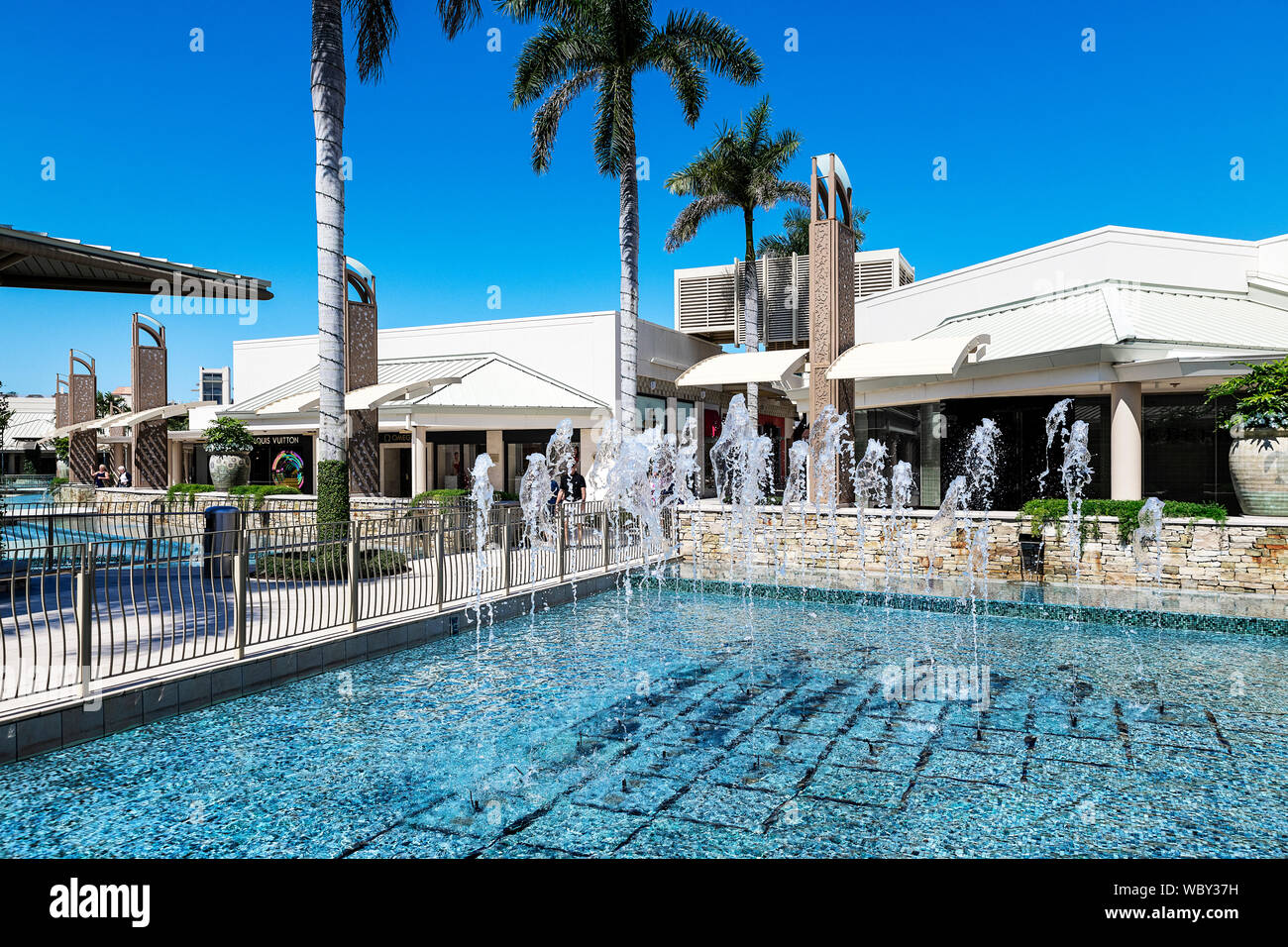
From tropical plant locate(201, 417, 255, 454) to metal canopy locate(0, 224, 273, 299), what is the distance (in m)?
11.7

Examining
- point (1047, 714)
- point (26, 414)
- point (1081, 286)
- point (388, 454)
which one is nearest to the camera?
point (1047, 714)

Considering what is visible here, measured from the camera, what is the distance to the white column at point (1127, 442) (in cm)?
1457

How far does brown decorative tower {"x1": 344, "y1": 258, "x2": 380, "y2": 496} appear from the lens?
18250 millimetres

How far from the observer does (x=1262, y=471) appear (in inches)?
455

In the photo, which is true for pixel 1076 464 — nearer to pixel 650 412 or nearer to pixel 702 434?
pixel 650 412

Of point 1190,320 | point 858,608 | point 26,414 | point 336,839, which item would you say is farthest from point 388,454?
point 26,414

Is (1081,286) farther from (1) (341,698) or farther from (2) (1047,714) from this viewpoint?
(1) (341,698)

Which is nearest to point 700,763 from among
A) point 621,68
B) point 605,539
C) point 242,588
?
point 242,588

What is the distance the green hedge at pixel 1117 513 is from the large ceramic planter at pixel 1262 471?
0.48 metres

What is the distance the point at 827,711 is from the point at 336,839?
153 inches

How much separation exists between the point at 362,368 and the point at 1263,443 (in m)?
18.0

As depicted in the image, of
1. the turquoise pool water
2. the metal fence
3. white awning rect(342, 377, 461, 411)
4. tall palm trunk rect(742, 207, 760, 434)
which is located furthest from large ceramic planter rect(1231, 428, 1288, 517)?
tall palm trunk rect(742, 207, 760, 434)

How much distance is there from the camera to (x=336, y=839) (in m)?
4.39

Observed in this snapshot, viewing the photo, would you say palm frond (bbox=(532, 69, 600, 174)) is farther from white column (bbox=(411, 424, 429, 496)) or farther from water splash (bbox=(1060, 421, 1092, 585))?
water splash (bbox=(1060, 421, 1092, 585))
